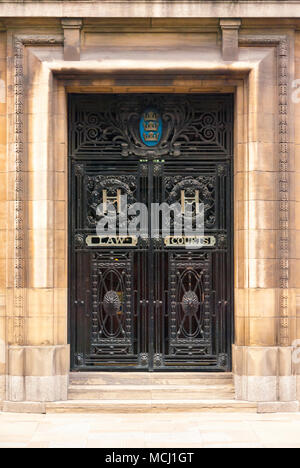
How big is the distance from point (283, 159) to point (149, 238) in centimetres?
244

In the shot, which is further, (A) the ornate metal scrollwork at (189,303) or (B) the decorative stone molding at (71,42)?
(A) the ornate metal scrollwork at (189,303)

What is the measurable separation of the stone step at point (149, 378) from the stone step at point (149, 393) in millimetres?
144

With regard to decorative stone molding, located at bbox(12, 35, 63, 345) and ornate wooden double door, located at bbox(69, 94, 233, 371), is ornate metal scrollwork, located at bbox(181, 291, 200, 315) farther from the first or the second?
decorative stone molding, located at bbox(12, 35, 63, 345)

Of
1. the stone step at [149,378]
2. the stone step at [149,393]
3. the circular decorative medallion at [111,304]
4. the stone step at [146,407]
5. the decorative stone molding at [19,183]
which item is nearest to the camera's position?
the stone step at [146,407]

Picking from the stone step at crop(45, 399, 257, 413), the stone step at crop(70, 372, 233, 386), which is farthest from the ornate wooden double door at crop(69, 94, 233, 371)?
the stone step at crop(45, 399, 257, 413)

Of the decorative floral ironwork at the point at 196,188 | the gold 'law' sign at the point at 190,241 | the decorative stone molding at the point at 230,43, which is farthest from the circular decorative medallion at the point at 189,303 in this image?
the decorative stone molding at the point at 230,43

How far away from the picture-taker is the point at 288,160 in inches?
418

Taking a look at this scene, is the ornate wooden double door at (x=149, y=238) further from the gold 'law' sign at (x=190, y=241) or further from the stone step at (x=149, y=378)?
the stone step at (x=149, y=378)

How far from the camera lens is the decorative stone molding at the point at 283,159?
10.5 metres

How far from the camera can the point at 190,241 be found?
11.2 m

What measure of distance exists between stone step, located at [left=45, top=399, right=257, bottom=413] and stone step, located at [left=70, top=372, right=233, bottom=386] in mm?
506

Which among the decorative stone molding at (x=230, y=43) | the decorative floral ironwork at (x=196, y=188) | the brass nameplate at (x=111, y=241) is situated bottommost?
the brass nameplate at (x=111, y=241)

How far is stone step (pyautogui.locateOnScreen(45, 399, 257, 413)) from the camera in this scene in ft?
33.9

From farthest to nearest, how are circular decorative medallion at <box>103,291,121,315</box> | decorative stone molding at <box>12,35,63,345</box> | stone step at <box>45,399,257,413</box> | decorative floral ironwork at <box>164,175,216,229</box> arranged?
decorative floral ironwork at <box>164,175,216,229</box>, circular decorative medallion at <box>103,291,121,315</box>, decorative stone molding at <box>12,35,63,345</box>, stone step at <box>45,399,257,413</box>
